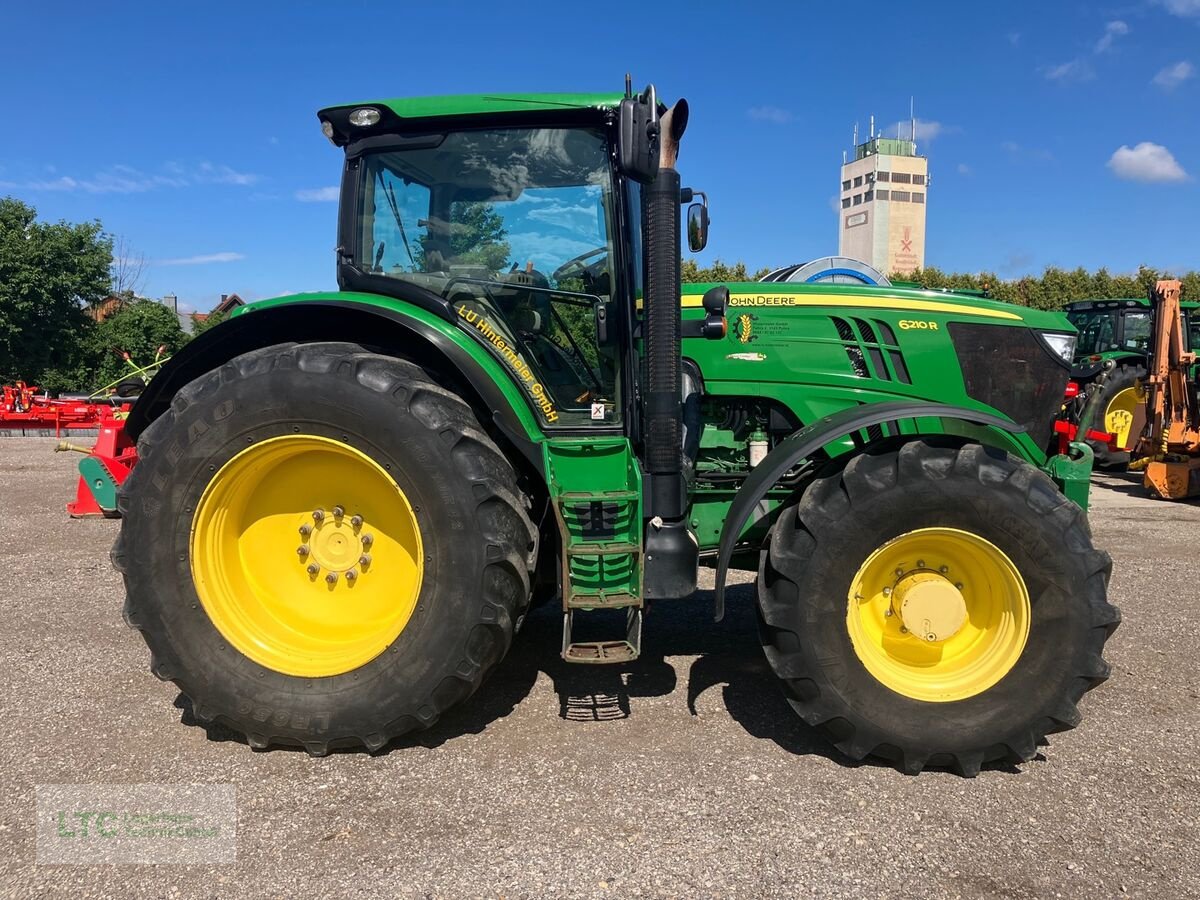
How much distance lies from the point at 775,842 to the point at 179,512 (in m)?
2.30

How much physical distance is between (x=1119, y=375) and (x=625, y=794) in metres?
10.7

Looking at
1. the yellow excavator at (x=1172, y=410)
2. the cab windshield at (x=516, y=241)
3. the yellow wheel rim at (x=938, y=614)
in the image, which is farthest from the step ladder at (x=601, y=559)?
the yellow excavator at (x=1172, y=410)

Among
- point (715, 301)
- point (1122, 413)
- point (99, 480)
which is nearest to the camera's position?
point (715, 301)

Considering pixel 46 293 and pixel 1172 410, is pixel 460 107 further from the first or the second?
pixel 46 293

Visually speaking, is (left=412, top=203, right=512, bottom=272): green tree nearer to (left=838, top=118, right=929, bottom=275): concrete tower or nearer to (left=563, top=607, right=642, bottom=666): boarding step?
(left=563, top=607, right=642, bottom=666): boarding step

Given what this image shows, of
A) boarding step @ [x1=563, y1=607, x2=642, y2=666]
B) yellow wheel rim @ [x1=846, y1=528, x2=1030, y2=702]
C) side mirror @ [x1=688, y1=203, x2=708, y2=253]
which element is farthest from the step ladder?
side mirror @ [x1=688, y1=203, x2=708, y2=253]

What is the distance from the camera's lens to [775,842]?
91.7 inches

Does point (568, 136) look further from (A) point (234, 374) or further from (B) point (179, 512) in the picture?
(B) point (179, 512)

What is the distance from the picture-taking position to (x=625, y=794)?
258cm

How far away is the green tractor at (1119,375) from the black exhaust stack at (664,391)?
928cm

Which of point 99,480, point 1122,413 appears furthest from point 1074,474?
point 1122,413

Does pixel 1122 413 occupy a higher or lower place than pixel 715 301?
lower

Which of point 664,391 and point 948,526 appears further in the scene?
point 664,391

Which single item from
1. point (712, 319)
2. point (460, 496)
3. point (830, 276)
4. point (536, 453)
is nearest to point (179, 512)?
point (460, 496)
